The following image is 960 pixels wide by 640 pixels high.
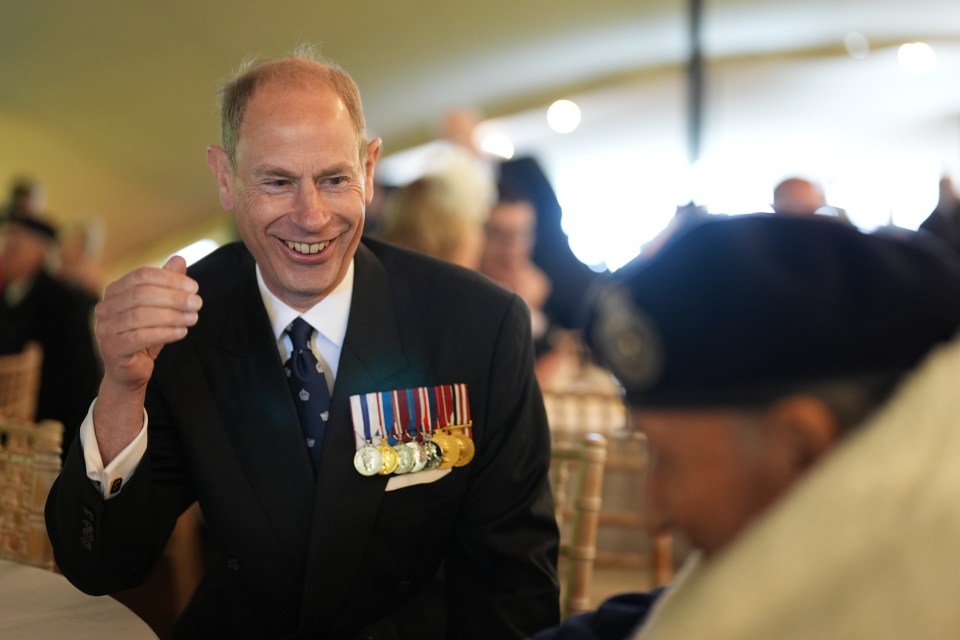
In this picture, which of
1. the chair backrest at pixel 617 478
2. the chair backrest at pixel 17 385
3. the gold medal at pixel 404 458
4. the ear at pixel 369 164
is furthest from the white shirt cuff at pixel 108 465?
the chair backrest at pixel 17 385

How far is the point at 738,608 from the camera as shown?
0.75 m

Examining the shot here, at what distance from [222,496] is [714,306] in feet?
3.27

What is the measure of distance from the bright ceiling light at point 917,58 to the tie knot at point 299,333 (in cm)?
959

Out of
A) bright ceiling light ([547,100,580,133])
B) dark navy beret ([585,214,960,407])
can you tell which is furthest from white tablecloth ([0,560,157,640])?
bright ceiling light ([547,100,580,133])

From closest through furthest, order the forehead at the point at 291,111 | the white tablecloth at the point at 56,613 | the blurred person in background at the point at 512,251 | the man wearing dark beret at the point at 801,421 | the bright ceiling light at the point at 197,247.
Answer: the man wearing dark beret at the point at 801,421
the white tablecloth at the point at 56,613
the forehead at the point at 291,111
the blurred person in background at the point at 512,251
the bright ceiling light at the point at 197,247

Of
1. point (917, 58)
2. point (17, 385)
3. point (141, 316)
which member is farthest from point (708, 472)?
point (917, 58)

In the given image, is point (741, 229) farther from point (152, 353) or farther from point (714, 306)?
point (152, 353)

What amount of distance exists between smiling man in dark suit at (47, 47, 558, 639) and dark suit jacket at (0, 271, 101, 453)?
3.16 metres

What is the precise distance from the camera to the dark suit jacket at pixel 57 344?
455cm

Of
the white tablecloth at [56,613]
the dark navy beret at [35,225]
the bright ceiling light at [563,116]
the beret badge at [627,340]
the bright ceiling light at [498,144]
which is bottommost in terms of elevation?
the white tablecloth at [56,613]

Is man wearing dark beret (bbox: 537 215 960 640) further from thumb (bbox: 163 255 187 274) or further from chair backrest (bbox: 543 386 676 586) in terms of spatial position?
chair backrest (bbox: 543 386 676 586)

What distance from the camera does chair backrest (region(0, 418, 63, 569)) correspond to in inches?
66.1

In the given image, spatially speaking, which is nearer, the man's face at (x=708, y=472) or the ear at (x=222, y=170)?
the man's face at (x=708, y=472)

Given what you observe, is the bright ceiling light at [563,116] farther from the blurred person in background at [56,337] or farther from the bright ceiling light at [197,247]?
the blurred person in background at [56,337]
